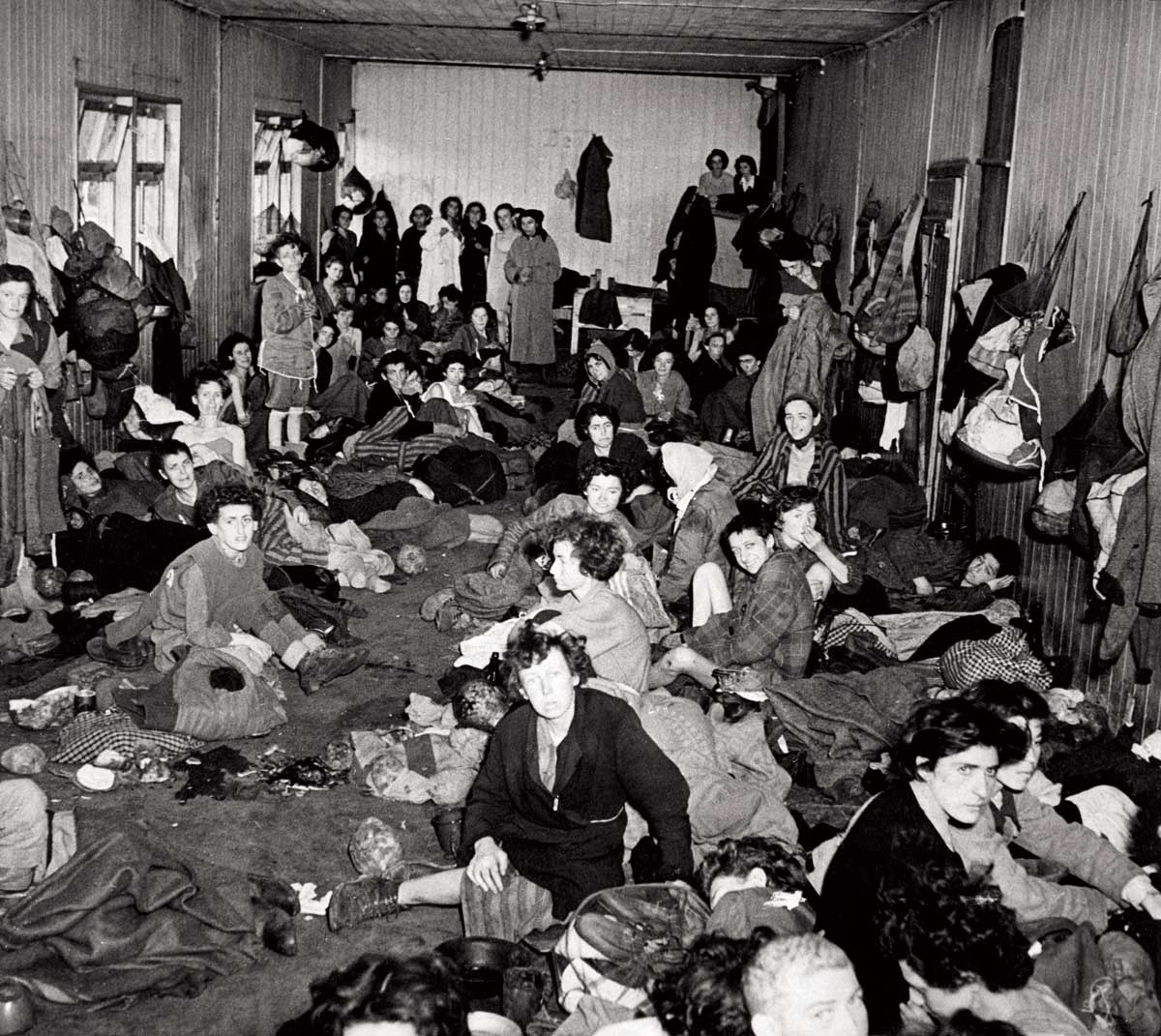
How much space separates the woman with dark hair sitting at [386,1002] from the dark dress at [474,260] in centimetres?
1650

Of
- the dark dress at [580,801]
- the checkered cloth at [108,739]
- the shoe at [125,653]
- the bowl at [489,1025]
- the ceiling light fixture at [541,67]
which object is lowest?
the checkered cloth at [108,739]

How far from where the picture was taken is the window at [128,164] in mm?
11250

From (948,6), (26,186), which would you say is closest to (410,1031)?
(26,186)

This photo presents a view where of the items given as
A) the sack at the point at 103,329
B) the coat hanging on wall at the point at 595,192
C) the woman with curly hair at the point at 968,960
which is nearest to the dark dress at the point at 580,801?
the woman with curly hair at the point at 968,960

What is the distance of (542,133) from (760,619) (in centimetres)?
1536

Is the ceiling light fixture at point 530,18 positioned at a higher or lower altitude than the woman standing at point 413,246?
higher

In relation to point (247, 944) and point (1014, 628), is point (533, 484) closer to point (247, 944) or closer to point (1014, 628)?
point (1014, 628)

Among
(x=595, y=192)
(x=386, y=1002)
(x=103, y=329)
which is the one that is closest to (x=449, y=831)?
(x=386, y=1002)

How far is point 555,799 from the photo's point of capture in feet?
15.5

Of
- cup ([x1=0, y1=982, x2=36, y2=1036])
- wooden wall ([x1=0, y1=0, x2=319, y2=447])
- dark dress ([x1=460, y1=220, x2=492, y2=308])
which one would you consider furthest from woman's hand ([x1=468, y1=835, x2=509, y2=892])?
dark dress ([x1=460, y1=220, x2=492, y2=308])

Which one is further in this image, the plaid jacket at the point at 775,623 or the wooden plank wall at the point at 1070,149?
the wooden plank wall at the point at 1070,149

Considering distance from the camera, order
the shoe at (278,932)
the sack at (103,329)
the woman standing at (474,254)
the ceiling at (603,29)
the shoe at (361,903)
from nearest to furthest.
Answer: the shoe at (278,932) < the shoe at (361,903) < the sack at (103,329) < the ceiling at (603,29) < the woman standing at (474,254)

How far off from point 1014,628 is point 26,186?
6688mm

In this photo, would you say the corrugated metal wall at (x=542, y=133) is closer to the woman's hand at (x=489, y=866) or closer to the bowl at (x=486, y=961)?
the woman's hand at (x=489, y=866)
